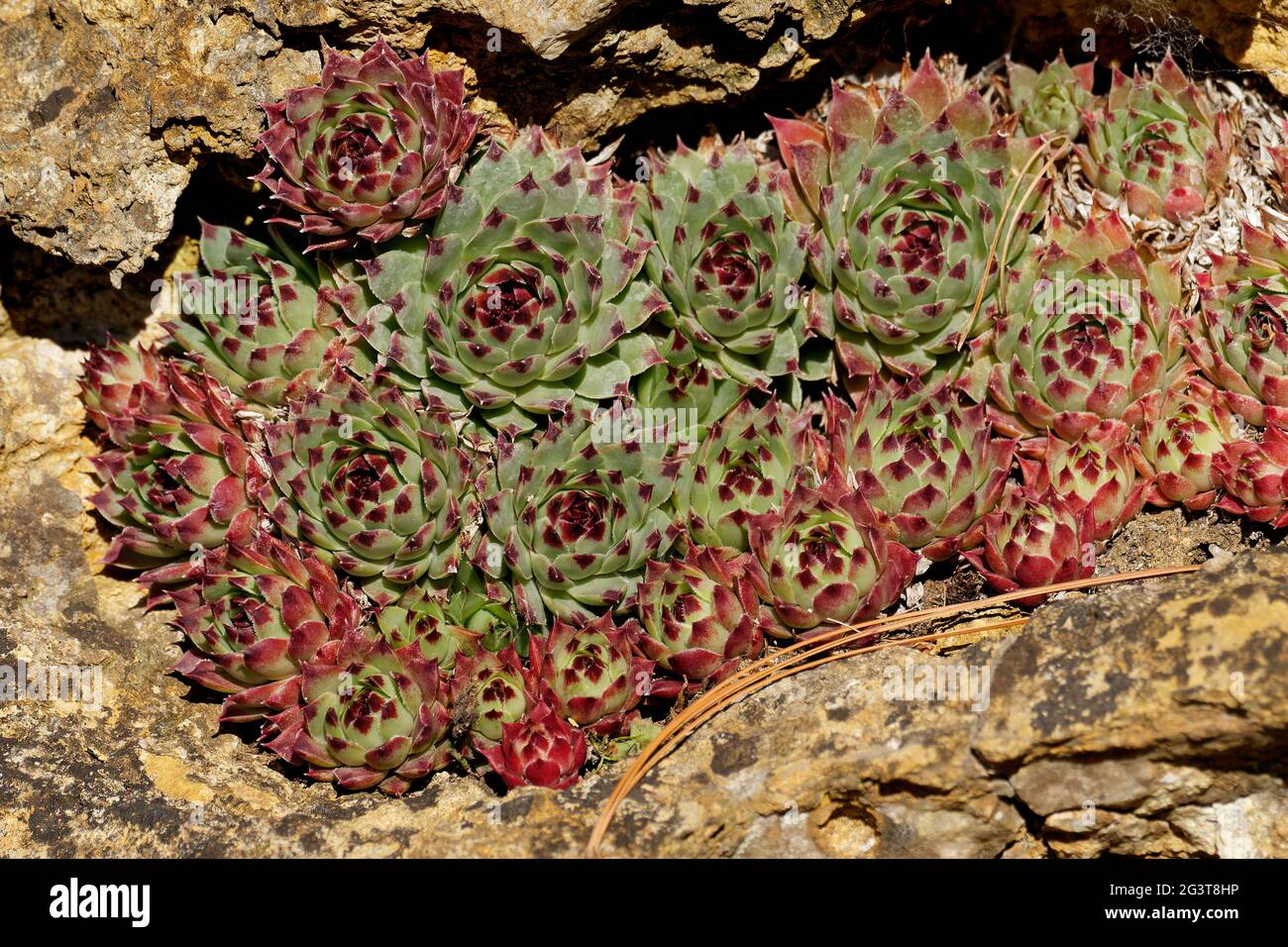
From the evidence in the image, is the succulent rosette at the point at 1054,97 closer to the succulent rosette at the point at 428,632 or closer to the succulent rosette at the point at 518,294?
the succulent rosette at the point at 518,294

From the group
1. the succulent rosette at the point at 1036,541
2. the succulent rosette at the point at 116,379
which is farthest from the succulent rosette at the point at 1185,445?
the succulent rosette at the point at 116,379

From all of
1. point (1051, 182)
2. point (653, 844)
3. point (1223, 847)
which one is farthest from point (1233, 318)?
point (653, 844)

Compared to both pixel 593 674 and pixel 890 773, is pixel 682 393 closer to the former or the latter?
pixel 593 674

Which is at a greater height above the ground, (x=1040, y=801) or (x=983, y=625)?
(x=983, y=625)

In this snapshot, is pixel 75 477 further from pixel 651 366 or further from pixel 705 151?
pixel 705 151

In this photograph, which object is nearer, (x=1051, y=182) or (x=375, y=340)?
(x=375, y=340)

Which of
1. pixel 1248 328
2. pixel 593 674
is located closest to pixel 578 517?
pixel 593 674

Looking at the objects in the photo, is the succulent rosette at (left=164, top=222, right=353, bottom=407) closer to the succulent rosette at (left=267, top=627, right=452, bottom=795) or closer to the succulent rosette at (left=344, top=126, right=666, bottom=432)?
the succulent rosette at (left=344, top=126, right=666, bottom=432)
